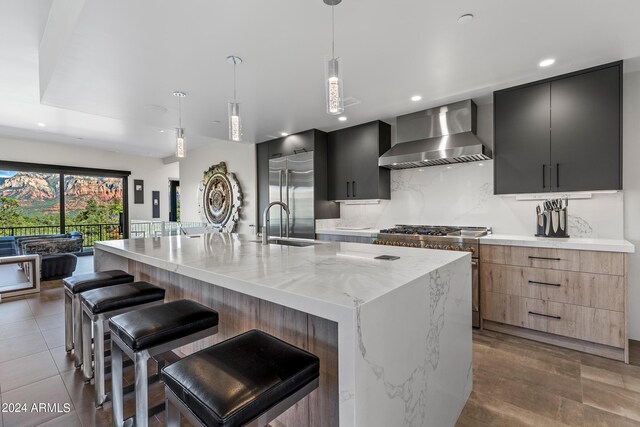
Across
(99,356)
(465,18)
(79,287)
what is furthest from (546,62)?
(79,287)

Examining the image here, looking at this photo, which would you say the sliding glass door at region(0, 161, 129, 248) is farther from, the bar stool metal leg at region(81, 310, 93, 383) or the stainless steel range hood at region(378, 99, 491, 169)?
the stainless steel range hood at region(378, 99, 491, 169)

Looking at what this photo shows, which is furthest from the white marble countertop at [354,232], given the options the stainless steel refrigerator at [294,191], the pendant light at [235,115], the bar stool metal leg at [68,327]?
the bar stool metal leg at [68,327]

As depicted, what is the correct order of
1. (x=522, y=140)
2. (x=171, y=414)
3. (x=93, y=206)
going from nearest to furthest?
(x=171, y=414), (x=522, y=140), (x=93, y=206)

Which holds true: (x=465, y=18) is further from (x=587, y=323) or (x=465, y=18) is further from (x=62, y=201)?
(x=62, y=201)

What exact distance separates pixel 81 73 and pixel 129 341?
2418 millimetres

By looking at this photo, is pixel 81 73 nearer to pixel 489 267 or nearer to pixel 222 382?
pixel 222 382

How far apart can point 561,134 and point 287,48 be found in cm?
250

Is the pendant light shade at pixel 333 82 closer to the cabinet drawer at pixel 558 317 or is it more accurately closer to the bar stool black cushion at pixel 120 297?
the bar stool black cushion at pixel 120 297

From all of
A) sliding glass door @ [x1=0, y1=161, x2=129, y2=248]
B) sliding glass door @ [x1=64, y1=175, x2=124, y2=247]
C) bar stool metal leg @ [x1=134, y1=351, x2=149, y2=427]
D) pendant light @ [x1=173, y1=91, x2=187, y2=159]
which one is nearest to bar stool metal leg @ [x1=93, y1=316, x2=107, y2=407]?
bar stool metal leg @ [x1=134, y1=351, x2=149, y2=427]

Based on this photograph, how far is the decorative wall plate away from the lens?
5766 millimetres

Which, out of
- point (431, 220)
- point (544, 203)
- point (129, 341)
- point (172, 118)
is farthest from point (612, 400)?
point (172, 118)

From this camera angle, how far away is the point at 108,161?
316 inches

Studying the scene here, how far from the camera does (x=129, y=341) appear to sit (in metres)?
1.27

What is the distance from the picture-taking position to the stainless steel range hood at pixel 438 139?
3164 mm
